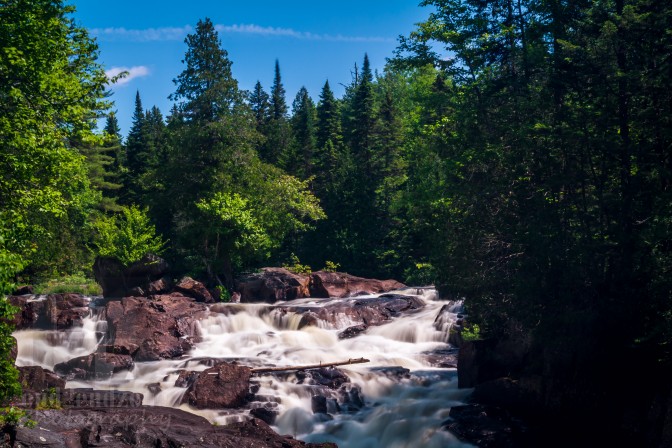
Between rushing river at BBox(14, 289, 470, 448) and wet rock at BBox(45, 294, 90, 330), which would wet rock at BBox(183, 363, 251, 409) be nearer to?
rushing river at BBox(14, 289, 470, 448)

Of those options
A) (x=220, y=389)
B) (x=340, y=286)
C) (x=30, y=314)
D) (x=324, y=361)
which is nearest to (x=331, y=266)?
(x=340, y=286)

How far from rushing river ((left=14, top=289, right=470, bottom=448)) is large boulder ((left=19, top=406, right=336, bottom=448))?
8.38ft

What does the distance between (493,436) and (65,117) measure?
14.9m

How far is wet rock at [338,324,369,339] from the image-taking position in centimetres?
2747

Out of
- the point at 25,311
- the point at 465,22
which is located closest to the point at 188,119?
the point at 25,311

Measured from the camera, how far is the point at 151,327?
26219 mm

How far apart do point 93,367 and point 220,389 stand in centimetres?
589

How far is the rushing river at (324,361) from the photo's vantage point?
17.7 metres

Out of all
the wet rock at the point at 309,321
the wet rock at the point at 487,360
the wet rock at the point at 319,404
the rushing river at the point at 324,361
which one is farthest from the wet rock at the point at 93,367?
the wet rock at the point at 487,360

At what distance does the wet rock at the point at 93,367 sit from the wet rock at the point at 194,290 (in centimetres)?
1031

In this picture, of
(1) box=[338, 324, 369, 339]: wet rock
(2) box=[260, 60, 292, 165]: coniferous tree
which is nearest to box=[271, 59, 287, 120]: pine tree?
(2) box=[260, 60, 292, 165]: coniferous tree

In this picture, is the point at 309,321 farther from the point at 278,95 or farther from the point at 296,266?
the point at 278,95

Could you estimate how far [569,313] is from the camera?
1468 centimetres

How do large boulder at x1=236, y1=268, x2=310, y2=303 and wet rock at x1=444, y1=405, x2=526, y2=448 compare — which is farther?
large boulder at x1=236, y1=268, x2=310, y2=303
